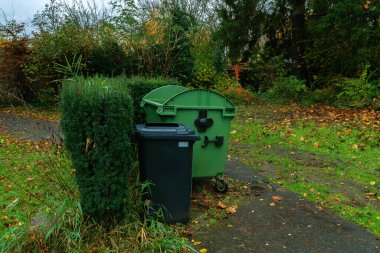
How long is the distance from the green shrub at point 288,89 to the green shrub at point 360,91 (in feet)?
6.75

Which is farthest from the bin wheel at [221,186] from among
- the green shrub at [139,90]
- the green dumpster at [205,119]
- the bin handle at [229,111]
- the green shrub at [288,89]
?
the green shrub at [288,89]

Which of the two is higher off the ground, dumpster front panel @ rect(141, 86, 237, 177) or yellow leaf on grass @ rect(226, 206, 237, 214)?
dumpster front panel @ rect(141, 86, 237, 177)

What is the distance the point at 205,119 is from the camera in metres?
5.09

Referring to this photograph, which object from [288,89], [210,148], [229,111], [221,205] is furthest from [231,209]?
[288,89]

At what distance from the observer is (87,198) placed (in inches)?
139

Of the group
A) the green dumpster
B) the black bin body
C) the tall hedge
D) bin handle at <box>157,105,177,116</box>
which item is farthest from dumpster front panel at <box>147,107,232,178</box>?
the tall hedge

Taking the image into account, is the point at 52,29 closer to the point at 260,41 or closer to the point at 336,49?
the point at 260,41

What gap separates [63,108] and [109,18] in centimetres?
1377

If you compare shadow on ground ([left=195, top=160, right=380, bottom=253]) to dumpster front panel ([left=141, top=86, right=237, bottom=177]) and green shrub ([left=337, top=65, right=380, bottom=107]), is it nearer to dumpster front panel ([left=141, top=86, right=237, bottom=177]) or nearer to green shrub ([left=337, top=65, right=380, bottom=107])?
dumpster front panel ([left=141, top=86, right=237, bottom=177])

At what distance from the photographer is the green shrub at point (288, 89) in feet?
50.3

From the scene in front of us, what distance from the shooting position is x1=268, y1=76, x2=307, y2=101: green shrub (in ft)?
50.3

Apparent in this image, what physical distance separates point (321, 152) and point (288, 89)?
24.4 ft

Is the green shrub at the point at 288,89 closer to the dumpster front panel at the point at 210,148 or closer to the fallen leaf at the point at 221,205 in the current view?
the dumpster front panel at the point at 210,148

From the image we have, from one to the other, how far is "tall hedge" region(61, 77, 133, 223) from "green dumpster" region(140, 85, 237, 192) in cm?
139
